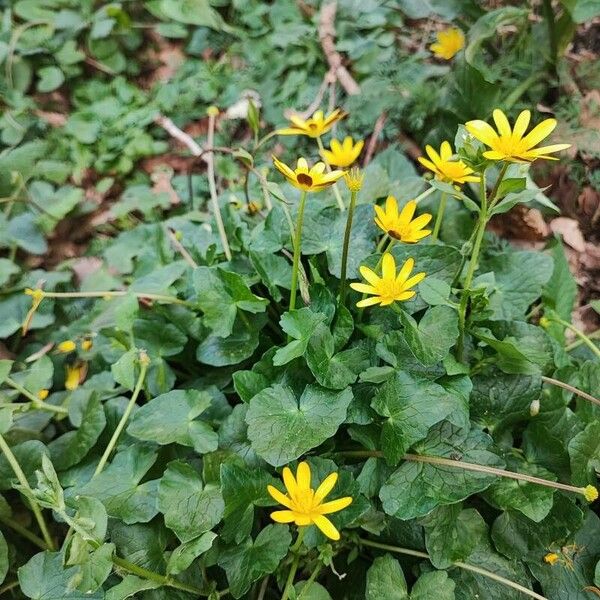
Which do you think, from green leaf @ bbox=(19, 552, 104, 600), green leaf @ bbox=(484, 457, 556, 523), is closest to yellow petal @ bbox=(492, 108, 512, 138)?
green leaf @ bbox=(484, 457, 556, 523)

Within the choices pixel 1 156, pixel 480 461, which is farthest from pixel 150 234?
pixel 480 461

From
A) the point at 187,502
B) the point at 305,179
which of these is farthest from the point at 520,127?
the point at 187,502

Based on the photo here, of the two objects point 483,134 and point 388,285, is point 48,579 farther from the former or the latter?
point 483,134

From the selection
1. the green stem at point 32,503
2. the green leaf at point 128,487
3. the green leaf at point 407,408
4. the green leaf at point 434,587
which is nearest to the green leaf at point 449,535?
the green leaf at point 434,587

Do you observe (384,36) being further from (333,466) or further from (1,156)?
(333,466)

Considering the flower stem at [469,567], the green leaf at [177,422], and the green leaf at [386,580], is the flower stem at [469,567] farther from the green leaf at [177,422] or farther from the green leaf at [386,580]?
the green leaf at [177,422]

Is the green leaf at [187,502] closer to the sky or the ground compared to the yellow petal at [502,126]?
closer to the ground

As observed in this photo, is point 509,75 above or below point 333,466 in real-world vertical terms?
above
